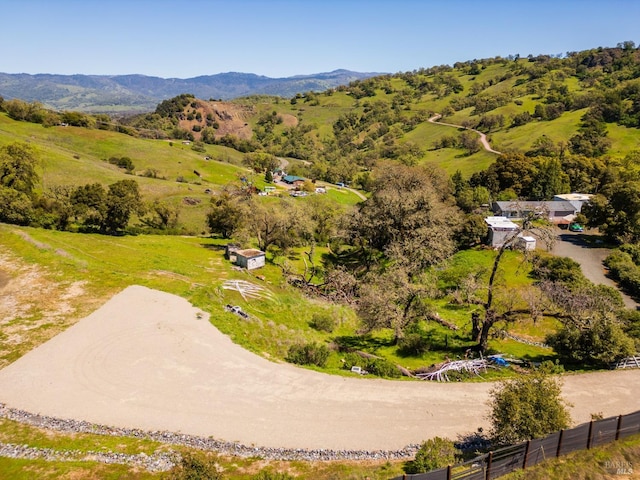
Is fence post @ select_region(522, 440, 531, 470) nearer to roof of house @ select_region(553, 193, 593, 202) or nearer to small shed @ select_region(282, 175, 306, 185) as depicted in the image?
roof of house @ select_region(553, 193, 593, 202)

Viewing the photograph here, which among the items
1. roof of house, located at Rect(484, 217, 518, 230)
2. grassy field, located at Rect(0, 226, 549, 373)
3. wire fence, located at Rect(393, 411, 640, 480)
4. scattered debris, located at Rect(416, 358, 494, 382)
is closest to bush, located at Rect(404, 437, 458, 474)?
wire fence, located at Rect(393, 411, 640, 480)

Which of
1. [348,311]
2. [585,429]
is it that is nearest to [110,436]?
[585,429]

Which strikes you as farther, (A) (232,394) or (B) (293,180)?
(B) (293,180)

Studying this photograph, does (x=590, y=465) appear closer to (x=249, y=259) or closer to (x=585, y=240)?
(x=249, y=259)

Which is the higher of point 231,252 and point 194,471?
point 194,471

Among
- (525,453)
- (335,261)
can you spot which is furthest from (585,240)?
(525,453)

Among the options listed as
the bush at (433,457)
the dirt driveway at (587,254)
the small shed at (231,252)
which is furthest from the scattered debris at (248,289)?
the dirt driveway at (587,254)
